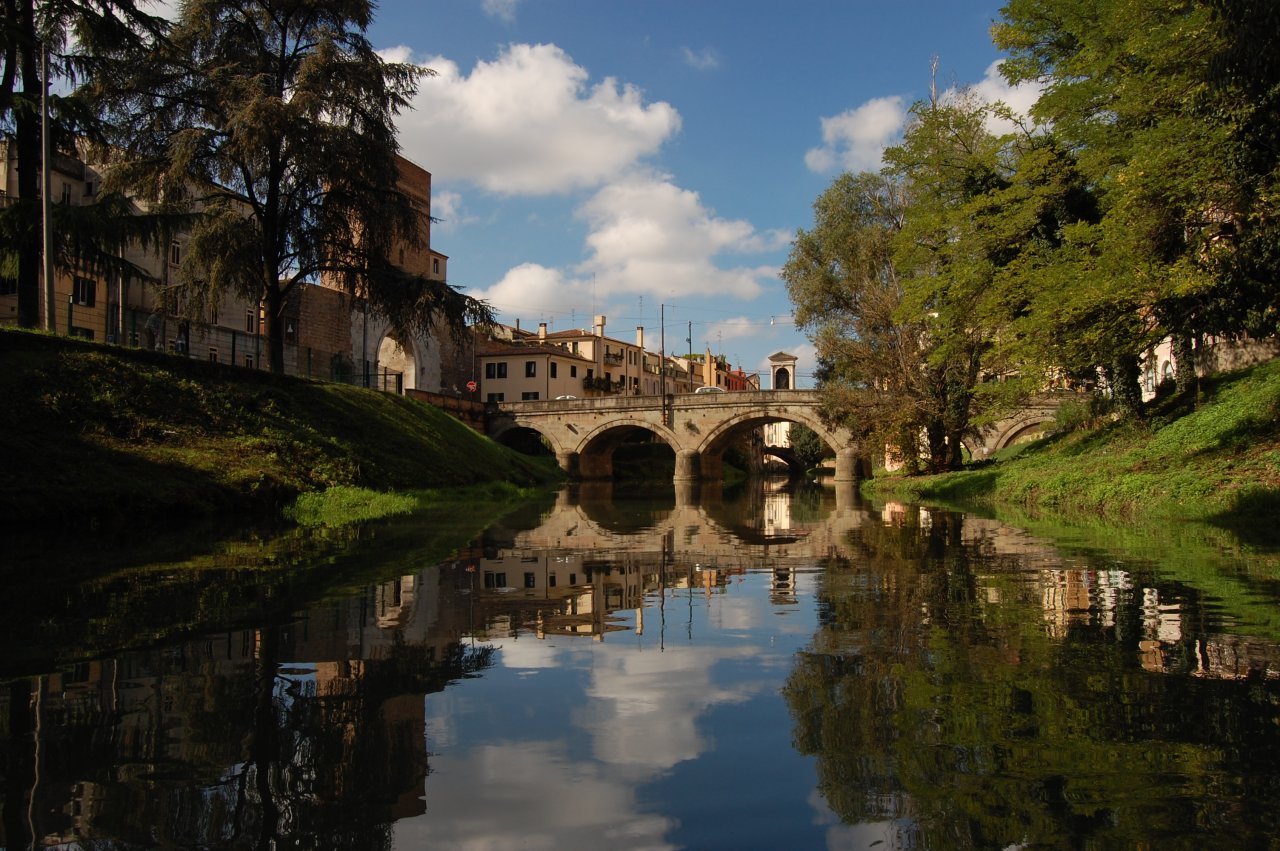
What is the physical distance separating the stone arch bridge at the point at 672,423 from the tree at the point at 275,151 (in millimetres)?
28203

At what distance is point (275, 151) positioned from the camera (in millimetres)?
21078

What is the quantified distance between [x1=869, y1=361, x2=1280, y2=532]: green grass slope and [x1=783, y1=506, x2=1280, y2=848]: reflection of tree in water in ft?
25.7

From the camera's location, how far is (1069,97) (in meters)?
18.0

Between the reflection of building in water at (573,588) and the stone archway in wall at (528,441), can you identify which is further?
the stone archway in wall at (528,441)

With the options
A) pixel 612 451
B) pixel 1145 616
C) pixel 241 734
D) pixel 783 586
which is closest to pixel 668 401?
pixel 612 451

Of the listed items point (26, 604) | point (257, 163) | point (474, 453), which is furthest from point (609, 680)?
point (474, 453)

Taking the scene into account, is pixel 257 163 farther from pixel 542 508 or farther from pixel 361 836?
pixel 361 836

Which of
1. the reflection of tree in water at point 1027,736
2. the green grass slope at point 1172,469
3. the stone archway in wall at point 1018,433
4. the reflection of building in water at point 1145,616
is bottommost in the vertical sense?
the reflection of tree in water at point 1027,736

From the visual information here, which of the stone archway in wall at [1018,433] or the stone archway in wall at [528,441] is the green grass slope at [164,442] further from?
the stone archway in wall at [528,441]

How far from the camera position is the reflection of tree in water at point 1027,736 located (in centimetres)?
241

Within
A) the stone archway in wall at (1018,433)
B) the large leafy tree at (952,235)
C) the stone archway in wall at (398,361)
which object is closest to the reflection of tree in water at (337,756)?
the large leafy tree at (952,235)

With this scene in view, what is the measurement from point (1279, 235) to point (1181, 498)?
484cm

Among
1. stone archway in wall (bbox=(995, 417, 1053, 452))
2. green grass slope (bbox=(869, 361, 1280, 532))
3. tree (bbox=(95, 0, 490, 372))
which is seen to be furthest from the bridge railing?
tree (bbox=(95, 0, 490, 372))

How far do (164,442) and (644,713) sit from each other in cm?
1409
